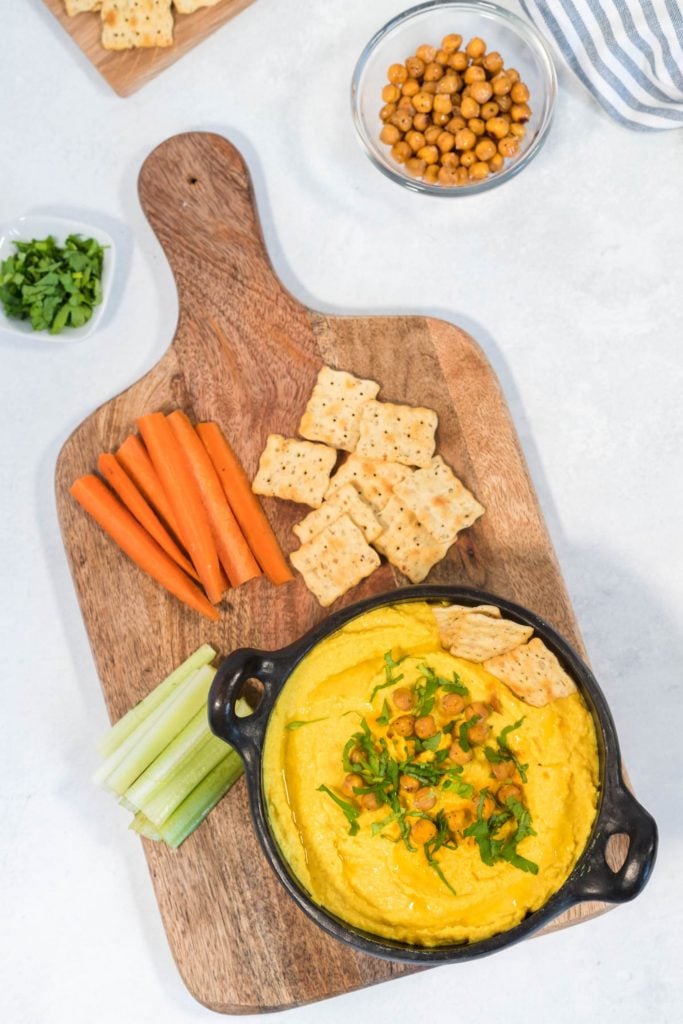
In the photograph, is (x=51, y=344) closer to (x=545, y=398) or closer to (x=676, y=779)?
(x=545, y=398)

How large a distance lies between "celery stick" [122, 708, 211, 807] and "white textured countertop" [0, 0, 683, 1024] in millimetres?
380

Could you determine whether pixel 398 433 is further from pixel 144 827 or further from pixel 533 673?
pixel 144 827

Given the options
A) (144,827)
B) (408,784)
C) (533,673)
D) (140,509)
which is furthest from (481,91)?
(144,827)

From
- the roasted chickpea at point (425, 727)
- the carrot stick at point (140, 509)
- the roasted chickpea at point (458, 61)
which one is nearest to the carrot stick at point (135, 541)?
the carrot stick at point (140, 509)

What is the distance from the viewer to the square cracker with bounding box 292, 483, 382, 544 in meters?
3.26

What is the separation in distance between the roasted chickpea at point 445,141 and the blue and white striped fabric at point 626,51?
47 cm

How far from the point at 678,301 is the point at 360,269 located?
1.04m

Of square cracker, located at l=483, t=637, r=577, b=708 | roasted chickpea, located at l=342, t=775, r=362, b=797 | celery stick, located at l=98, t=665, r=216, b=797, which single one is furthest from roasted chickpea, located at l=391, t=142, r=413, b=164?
roasted chickpea, located at l=342, t=775, r=362, b=797

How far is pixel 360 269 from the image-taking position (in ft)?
11.6

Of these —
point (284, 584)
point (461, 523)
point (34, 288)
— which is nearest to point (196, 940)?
point (284, 584)

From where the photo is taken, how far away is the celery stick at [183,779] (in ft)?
10.5

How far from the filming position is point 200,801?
3.21 m

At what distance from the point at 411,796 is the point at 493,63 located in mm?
2255

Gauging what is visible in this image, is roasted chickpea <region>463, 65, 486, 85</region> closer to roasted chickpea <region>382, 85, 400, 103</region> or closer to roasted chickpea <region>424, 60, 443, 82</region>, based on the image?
roasted chickpea <region>424, 60, 443, 82</region>
